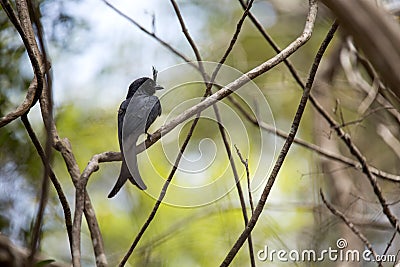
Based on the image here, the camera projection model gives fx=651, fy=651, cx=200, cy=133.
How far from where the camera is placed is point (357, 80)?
267 cm

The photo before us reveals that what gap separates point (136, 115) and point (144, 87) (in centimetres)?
7

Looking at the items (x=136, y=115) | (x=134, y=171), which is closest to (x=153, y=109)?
(x=136, y=115)

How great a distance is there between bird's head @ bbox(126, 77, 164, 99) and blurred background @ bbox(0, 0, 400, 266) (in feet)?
0.17

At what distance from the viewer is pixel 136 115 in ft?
4.94

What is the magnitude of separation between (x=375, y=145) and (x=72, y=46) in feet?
5.40

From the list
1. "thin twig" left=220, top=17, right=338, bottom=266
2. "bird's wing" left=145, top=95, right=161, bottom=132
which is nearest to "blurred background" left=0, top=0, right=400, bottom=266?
"bird's wing" left=145, top=95, right=161, bottom=132

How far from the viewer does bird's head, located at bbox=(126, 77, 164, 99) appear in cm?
148

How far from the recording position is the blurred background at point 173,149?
1.67 m

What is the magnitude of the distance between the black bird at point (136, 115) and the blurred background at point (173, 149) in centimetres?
4

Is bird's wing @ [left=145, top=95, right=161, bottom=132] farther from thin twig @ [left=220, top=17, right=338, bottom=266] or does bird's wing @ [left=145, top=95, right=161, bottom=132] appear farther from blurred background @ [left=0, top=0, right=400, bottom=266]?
thin twig @ [left=220, top=17, right=338, bottom=266]

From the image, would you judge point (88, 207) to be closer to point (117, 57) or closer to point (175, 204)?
point (175, 204)

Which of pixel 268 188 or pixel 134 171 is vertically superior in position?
pixel 134 171

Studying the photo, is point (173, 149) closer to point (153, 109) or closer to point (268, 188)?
point (153, 109)

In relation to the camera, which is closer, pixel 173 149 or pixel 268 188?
pixel 268 188
